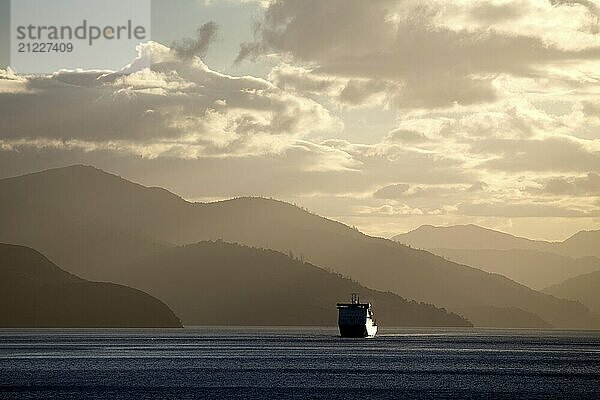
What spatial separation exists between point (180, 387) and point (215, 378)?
17293mm

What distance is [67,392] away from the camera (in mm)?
112625

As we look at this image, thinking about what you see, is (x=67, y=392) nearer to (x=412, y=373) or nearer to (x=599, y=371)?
(x=412, y=373)

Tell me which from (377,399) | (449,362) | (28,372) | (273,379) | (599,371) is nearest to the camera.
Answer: (377,399)

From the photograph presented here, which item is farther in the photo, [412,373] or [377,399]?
[412,373]

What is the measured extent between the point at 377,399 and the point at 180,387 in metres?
25.4

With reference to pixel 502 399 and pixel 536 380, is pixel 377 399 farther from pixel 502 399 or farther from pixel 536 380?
pixel 536 380

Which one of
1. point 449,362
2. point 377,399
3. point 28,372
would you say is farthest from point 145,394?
point 449,362

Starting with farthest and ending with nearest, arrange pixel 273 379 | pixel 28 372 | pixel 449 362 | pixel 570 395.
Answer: pixel 449 362 → pixel 28 372 → pixel 273 379 → pixel 570 395

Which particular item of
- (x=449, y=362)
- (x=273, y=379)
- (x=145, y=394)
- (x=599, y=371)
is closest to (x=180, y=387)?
(x=145, y=394)

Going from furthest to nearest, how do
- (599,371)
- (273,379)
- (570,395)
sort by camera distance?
(599,371)
(273,379)
(570,395)

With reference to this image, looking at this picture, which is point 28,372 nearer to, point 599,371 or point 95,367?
point 95,367

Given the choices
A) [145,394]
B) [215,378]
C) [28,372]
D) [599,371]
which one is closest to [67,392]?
[145,394]

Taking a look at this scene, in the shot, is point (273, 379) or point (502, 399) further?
point (273, 379)

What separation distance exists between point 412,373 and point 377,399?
49522mm
